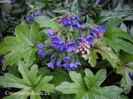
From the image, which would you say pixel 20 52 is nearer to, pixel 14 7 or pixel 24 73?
pixel 24 73

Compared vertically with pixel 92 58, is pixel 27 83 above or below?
below

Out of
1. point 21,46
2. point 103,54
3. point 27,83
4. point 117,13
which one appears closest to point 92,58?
point 103,54

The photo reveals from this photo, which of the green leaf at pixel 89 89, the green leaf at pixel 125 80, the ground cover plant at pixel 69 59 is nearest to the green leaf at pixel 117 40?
the ground cover plant at pixel 69 59

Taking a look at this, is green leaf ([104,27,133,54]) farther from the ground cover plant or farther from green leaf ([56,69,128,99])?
green leaf ([56,69,128,99])

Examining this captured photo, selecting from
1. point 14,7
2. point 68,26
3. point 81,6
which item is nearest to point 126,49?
point 68,26

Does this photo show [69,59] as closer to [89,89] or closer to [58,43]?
[58,43]

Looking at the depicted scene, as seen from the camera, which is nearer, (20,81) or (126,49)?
(20,81)
